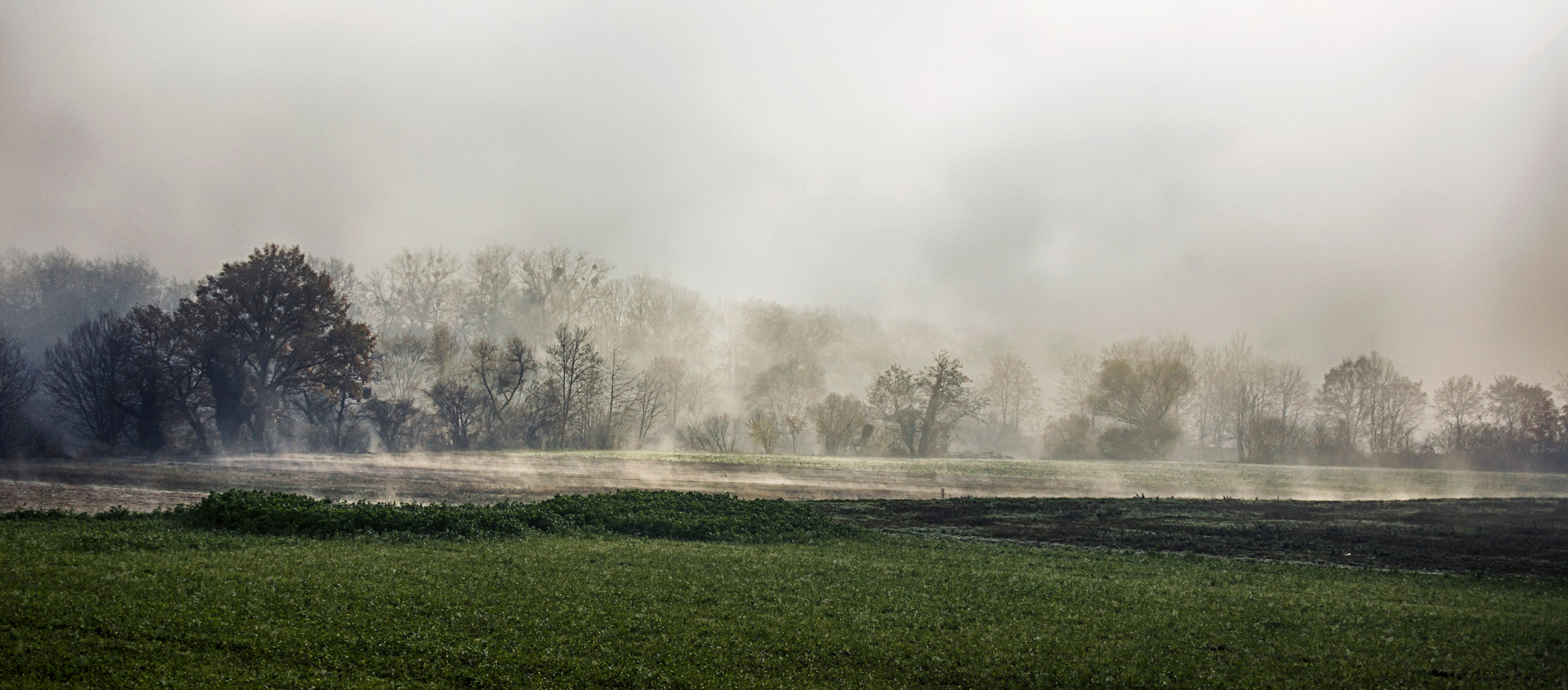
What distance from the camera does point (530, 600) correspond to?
11914 millimetres

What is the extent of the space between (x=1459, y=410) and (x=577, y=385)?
9095 centimetres

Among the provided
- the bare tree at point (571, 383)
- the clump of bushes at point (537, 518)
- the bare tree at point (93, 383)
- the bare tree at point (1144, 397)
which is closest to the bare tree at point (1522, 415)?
the bare tree at point (1144, 397)

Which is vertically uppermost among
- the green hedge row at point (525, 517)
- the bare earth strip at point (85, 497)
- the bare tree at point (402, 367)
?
the bare tree at point (402, 367)

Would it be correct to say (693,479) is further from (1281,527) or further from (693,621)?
(693,621)

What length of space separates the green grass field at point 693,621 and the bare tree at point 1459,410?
77643mm

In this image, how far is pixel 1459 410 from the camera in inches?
3120

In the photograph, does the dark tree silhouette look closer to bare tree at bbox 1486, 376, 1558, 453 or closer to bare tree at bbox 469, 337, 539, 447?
bare tree at bbox 469, 337, 539, 447

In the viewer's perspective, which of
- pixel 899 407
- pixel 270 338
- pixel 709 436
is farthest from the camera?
pixel 899 407

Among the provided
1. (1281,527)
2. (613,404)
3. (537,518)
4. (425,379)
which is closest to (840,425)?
(613,404)

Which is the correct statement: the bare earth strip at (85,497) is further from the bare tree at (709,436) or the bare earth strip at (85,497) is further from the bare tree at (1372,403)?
the bare tree at (1372,403)

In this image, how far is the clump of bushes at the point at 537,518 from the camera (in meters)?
17.6

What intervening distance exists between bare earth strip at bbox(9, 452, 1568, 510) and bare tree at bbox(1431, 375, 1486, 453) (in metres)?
12.6

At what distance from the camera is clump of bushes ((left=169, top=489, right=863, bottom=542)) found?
57.8 feet

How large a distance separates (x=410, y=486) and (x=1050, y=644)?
32.1 metres
